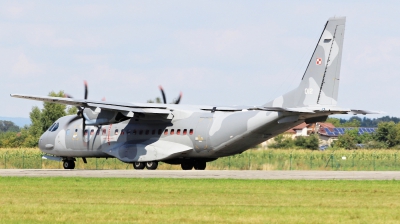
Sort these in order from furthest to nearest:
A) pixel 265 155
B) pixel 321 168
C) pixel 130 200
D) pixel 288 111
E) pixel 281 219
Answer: pixel 265 155, pixel 321 168, pixel 288 111, pixel 130 200, pixel 281 219

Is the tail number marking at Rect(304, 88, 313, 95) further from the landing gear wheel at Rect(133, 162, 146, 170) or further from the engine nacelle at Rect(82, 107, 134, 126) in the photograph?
the landing gear wheel at Rect(133, 162, 146, 170)

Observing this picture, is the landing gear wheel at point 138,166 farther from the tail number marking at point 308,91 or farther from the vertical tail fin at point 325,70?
the tail number marking at point 308,91

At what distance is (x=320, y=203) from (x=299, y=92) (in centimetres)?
1811

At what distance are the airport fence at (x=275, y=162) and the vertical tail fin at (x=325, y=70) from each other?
925 cm

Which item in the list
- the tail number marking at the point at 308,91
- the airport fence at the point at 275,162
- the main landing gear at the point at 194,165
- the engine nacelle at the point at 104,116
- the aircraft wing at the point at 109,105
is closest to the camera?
the tail number marking at the point at 308,91

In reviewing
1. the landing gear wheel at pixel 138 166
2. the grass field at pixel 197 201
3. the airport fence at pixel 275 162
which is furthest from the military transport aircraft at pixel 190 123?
the grass field at pixel 197 201

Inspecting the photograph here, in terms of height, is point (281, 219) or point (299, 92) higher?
point (299, 92)

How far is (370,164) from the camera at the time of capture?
5272 centimetres

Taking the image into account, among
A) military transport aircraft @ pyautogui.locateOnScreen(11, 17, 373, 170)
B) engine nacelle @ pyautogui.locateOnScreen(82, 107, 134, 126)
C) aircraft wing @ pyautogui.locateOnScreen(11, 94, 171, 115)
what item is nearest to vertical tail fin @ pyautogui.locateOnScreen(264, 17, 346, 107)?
military transport aircraft @ pyautogui.locateOnScreen(11, 17, 373, 170)

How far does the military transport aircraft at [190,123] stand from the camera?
41.3 metres

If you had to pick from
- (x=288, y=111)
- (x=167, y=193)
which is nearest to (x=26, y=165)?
(x=288, y=111)

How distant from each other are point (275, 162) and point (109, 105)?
12296mm

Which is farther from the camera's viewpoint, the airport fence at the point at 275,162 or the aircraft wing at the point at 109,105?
the airport fence at the point at 275,162

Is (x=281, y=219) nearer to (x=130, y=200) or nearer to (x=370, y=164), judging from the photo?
(x=130, y=200)
